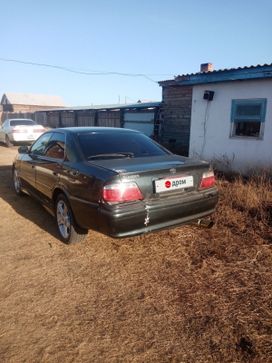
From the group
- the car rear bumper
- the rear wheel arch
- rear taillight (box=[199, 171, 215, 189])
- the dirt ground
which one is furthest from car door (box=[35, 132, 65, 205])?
rear taillight (box=[199, 171, 215, 189])

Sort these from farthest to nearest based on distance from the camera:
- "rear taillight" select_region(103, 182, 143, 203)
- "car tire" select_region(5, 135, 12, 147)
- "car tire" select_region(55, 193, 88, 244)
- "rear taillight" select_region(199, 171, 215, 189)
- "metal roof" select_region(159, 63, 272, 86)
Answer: "car tire" select_region(5, 135, 12, 147)
"metal roof" select_region(159, 63, 272, 86)
"car tire" select_region(55, 193, 88, 244)
"rear taillight" select_region(199, 171, 215, 189)
"rear taillight" select_region(103, 182, 143, 203)

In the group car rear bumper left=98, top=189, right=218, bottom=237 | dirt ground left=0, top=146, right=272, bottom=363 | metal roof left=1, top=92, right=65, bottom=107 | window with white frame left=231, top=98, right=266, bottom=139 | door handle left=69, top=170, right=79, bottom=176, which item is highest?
metal roof left=1, top=92, right=65, bottom=107

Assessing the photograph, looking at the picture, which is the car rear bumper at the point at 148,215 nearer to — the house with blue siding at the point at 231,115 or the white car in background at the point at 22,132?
the house with blue siding at the point at 231,115

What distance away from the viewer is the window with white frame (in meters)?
8.63

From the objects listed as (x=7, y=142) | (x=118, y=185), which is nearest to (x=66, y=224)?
(x=118, y=185)

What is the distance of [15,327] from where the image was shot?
2562 mm

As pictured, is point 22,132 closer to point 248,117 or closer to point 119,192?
point 248,117

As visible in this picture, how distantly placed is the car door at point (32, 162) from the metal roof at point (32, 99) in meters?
55.6

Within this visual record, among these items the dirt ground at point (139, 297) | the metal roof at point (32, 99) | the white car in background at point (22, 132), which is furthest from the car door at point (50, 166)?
the metal roof at point (32, 99)

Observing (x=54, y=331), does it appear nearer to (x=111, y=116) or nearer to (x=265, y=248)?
(x=265, y=248)

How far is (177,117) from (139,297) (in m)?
10.1

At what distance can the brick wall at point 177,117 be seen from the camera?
38.7 ft

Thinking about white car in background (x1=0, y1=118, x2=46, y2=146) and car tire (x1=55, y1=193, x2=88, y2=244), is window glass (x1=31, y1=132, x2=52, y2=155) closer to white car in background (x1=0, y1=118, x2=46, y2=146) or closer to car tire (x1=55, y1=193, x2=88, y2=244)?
car tire (x1=55, y1=193, x2=88, y2=244)

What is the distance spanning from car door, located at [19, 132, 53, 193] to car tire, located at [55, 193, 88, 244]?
47.0 inches
